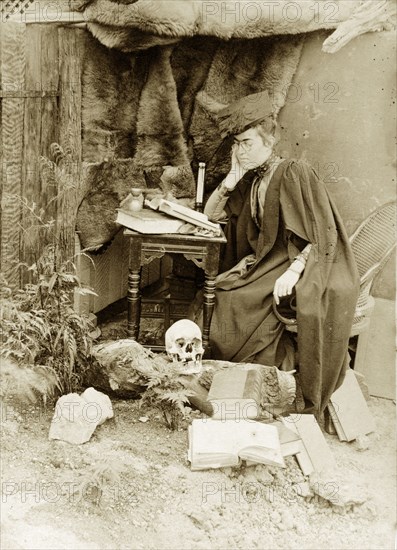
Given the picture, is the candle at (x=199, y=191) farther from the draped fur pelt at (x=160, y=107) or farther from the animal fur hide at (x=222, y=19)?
the animal fur hide at (x=222, y=19)

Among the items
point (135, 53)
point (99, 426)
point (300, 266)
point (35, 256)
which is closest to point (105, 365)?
point (99, 426)

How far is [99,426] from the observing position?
14.0 feet

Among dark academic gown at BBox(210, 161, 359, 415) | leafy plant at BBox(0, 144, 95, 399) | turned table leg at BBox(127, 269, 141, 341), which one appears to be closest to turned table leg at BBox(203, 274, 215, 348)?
dark academic gown at BBox(210, 161, 359, 415)

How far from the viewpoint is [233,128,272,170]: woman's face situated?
190 inches

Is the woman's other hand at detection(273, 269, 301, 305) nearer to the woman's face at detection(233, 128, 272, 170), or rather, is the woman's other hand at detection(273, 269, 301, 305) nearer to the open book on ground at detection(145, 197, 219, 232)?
the open book on ground at detection(145, 197, 219, 232)

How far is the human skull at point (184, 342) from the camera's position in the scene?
4.55 m

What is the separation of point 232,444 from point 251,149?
1979mm

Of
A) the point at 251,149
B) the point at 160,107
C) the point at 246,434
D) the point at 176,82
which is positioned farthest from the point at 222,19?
the point at 246,434

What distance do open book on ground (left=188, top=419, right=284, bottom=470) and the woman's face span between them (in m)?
1.78

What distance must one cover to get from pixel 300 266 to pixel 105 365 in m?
1.40

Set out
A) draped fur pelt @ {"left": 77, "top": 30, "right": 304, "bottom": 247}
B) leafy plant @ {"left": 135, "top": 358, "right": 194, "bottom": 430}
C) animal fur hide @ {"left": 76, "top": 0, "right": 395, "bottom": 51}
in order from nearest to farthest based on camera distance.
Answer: leafy plant @ {"left": 135, "top": 358, "right": 194, "bottom": 430} < animal fur hide @ {"left": 76, "top": 0, "right": 395, "bottom": 51} < draped fur pelt @ {"left": 77, "top": 30, "right": 304, "bottom": 247}

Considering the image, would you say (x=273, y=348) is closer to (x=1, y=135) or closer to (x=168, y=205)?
(x=168, y=205)

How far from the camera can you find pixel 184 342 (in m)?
4.58

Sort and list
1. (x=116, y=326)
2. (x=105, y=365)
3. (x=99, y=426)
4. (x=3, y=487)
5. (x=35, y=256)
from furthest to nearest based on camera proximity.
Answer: (x=116, y=326), (x=35, y=256), (x=105, y=365), (x=99, y=426), (x=3, y=487)
